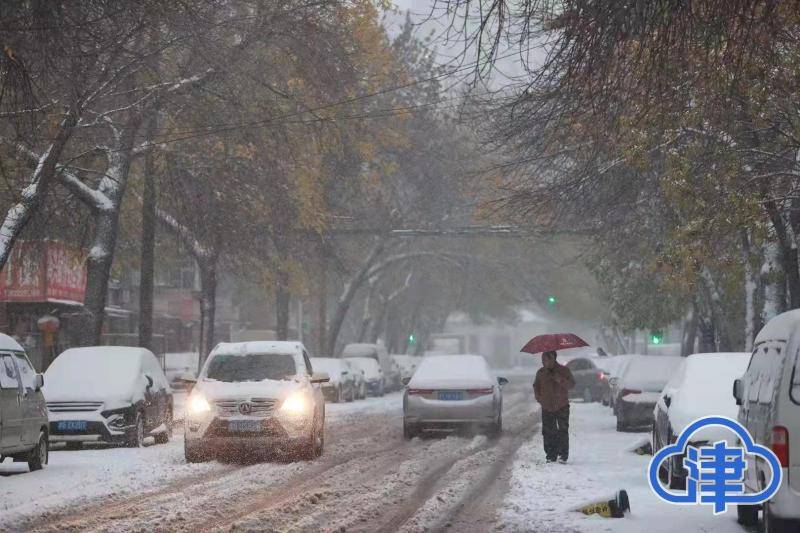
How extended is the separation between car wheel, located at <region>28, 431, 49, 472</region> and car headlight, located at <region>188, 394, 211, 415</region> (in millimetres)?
2163

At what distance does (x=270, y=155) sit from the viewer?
106 feet

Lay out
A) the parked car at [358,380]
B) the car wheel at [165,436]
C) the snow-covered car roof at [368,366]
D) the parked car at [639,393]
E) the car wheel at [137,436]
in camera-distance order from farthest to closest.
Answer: the snow-covered car roof at [368,366]
the parked car at [358,380]
the parked car at [639,393]
the car wheel at [165,436]
the car wheel at [137,436]

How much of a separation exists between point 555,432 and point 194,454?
17.5 ft

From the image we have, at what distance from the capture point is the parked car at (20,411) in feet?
58.8

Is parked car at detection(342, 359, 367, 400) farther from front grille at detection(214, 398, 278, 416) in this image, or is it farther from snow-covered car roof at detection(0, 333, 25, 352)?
snow-covered car roof at detection(0, 333, 25, 352)

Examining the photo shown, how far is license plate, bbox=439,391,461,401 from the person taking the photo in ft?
87.5

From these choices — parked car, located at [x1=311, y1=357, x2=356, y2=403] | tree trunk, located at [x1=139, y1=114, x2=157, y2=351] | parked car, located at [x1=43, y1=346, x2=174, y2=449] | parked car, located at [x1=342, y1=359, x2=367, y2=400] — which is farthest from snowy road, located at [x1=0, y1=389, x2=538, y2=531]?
parked car, located at [x1=342, y1=359, x2=367, y2=400]

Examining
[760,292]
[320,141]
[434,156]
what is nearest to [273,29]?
[320,141]

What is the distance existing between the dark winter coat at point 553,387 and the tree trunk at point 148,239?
40.5ft

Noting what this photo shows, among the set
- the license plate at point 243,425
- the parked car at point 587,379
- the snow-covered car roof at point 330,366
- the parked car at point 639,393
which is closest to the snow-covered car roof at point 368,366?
the snow-covered car roof at point 330,366

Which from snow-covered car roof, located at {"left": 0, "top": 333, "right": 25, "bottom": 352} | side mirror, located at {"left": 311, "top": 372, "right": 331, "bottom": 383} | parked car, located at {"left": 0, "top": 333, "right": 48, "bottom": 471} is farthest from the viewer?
side mirror, located at {"left": 311, "top": 372, "right": 331, "bottom": 383}

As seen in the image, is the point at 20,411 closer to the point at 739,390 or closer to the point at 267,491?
the point at 267,491

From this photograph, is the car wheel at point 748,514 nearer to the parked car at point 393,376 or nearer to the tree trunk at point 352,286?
the tree trunk at point 352,286

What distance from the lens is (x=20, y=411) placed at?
18484mm
